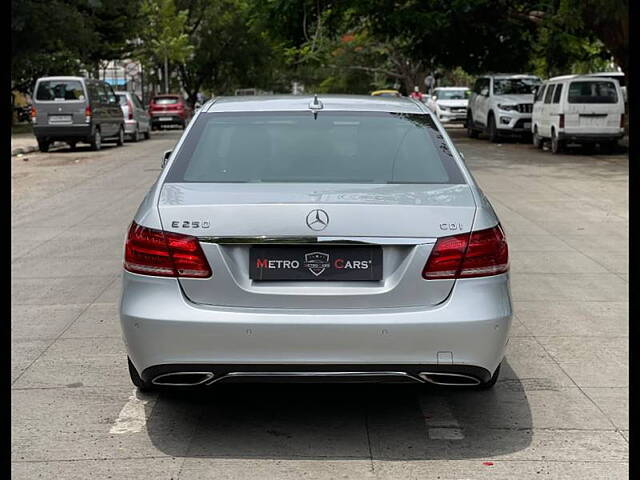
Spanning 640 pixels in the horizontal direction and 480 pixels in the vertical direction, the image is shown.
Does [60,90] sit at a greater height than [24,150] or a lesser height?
greater

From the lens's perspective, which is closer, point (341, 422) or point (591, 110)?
point (341, 422)

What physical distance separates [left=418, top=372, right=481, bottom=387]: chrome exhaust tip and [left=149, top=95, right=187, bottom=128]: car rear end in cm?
4054

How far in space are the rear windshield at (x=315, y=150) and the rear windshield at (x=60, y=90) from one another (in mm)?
23532

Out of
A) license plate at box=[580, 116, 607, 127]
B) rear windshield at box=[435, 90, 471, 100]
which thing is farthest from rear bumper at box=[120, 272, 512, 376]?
rear windshield at box=[435, 90, 471, 100]

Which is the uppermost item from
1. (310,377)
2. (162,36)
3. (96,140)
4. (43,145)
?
(162,36)

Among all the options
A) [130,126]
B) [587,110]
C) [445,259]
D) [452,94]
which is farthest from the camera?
[452,94]

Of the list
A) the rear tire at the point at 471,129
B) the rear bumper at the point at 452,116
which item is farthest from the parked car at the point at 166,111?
the rear tire at the point at 471,129

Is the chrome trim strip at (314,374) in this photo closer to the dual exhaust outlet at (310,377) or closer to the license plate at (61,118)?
the dual exhaust outlet at (310,377)

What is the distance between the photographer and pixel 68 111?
28109mm

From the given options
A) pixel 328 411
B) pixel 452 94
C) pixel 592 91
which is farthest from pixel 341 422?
pixel 452 94

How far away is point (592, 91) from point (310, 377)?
72.6 feet

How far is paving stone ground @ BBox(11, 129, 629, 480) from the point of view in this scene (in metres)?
4.58

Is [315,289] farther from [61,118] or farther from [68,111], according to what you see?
[61,118]

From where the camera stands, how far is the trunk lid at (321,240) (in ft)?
15.0
